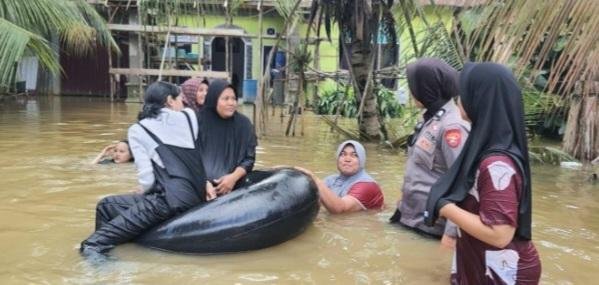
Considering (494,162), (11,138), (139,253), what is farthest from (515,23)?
(11,138)

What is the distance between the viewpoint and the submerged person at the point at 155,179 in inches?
180

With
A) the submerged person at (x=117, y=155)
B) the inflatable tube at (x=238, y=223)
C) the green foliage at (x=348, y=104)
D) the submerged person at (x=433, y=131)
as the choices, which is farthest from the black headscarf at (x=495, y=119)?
the green foliage at (x=348, y=104)

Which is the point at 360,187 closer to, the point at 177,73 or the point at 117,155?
the point at 117,155

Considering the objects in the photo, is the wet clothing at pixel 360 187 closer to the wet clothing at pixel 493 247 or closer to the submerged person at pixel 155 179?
the submerged person at pixel 155 179

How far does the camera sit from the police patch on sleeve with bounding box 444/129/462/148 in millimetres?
4207

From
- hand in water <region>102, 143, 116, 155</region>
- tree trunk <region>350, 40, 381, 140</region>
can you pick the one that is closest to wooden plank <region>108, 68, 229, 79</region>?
tree trunk <region>350, 40, 381, 140</region>

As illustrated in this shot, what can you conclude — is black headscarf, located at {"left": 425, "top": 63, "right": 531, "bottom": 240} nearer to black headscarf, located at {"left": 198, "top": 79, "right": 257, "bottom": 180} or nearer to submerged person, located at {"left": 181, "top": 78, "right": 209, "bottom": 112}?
black headscarf, located at {"left": 198, "top": 79, "right": 257, "bottom": 180}

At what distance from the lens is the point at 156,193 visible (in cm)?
469

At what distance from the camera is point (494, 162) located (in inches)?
102

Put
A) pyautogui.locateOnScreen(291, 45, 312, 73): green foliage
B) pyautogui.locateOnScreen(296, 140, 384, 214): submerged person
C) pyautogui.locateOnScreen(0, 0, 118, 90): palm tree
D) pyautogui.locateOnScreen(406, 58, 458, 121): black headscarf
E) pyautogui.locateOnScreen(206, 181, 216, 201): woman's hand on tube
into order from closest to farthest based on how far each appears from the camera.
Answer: pyautogui.locateOnScreen(406, 58, 458, 121): black headscarf < pyautogui.locateOnScreen(206, 181, 216, 201): woman's hand on tube < pyautogui.locateOnScreen(296, 140, 384, 214): submerged person < pyautogui.locateOnScreen(0, 0, 118, 90): palm tree < pyautogui.locateOnScreen(291, 45, 312, 73): green foliage

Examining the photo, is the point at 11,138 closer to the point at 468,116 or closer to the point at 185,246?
the point at 185,246

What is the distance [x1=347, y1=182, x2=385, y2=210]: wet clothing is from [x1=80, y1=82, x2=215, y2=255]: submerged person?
1.48 meters

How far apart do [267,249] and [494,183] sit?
246 cm

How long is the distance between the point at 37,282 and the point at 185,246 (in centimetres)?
102
